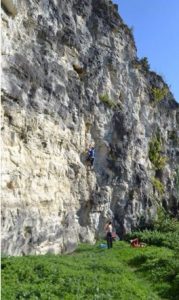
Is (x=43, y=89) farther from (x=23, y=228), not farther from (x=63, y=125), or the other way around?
(x=23, y=228)

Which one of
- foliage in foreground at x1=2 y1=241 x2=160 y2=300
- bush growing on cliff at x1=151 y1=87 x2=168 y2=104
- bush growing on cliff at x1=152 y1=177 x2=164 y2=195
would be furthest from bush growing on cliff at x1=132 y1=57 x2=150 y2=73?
foliage in foreground at x1=2 y1=241 x2=160 y2=300

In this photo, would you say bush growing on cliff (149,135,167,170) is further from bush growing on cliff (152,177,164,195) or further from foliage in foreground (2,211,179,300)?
foliage in foreground (2,211,179,300)

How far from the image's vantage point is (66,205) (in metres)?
22.5

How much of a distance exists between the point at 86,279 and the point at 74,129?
11.2 meters

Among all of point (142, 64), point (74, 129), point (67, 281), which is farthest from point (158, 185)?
point (67, 281)

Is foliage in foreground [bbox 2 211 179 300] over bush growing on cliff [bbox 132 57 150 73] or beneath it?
beneath

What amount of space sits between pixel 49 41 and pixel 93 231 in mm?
10310

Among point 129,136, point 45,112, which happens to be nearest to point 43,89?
point 45,112

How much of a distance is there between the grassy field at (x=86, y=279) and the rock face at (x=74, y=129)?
7.67 ft

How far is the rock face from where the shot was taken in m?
18.2

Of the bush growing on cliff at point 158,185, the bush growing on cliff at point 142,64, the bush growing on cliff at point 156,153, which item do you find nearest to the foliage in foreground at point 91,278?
the bush growing on cliff at point 158,185

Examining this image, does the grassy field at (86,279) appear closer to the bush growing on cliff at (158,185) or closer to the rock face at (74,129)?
the rock face at (74,129)

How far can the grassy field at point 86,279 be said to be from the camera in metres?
12.4

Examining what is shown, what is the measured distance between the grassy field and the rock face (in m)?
2.34
